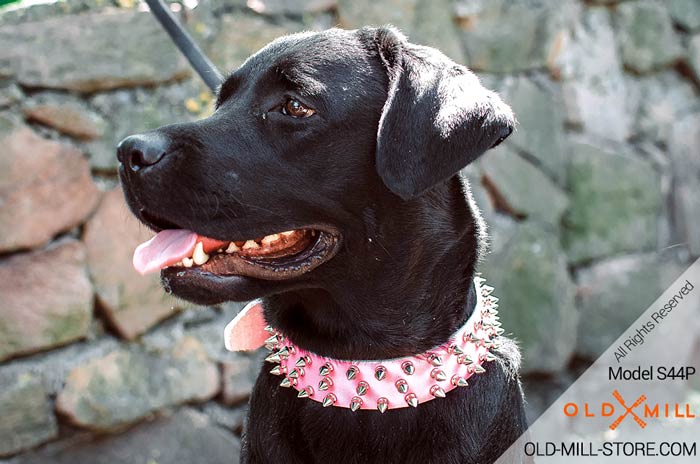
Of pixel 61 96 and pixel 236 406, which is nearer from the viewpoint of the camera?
pixel 61 96

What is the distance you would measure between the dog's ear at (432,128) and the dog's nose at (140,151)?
454 millimetres

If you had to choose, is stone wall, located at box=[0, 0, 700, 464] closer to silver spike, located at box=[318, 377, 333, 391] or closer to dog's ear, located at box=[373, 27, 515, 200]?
silver spike, located at box=[318, 377, 333, 391]

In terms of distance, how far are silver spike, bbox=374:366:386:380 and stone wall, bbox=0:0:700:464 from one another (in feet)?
4.33

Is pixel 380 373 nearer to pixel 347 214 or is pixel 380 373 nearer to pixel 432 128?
pixel 347 214

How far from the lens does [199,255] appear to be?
6.29 feet

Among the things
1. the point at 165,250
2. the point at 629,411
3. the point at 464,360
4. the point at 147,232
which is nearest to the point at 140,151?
the point at 165,250

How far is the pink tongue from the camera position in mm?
1848

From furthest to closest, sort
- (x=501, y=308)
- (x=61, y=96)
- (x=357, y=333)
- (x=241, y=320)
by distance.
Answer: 1. (x=501, y=308)
2. (x=61, y=96)
3. (x=241, y=320)
4. (x=357, y=333)

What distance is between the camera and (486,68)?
3.81 meters

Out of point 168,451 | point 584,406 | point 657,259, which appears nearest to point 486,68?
point 657,259

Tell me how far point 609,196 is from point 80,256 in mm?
2474

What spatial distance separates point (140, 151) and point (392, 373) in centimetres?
70

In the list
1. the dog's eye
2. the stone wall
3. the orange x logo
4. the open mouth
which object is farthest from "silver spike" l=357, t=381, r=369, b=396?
the orange x logo

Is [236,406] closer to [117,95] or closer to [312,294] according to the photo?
[117,95]
